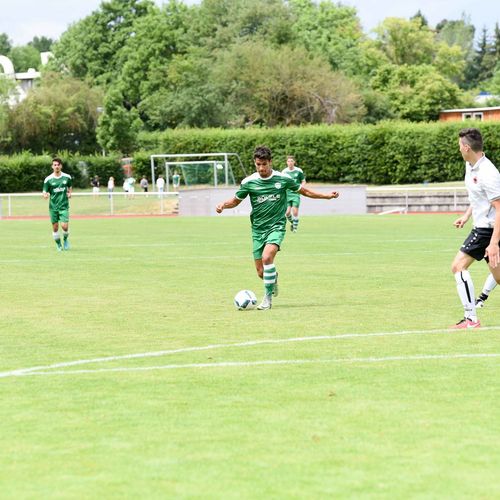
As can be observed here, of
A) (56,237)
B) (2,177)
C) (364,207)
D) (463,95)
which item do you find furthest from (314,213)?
(463,95)

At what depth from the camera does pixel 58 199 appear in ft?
89.1

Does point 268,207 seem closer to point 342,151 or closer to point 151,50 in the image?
point 342,151

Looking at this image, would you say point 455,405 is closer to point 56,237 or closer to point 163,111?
point 56,237

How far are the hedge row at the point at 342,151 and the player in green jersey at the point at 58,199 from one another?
46299 mm

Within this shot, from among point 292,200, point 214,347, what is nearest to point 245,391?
point 214,347

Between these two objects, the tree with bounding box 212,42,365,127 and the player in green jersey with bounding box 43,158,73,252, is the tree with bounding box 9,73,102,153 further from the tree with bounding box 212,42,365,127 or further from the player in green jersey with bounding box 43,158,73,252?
the player in green jersey with bounding box 43,158,73,252

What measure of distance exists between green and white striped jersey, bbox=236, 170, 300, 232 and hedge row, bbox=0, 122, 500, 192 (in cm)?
5657

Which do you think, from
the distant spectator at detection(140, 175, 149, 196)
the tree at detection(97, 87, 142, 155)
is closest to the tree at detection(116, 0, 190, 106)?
the tree at detection(97, 87, 142, 155)

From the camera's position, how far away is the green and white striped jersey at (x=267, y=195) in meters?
14.9

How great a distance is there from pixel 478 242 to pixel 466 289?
0.50 m

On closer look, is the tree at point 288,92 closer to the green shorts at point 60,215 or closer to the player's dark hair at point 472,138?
the green shorts at point 60,215

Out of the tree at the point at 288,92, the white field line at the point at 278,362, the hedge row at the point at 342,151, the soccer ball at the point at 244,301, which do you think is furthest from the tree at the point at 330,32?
the white field line at the point at 278,362

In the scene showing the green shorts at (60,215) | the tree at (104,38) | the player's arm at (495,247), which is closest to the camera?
the player's arm at (495,247)

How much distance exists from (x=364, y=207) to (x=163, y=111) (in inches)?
1817
